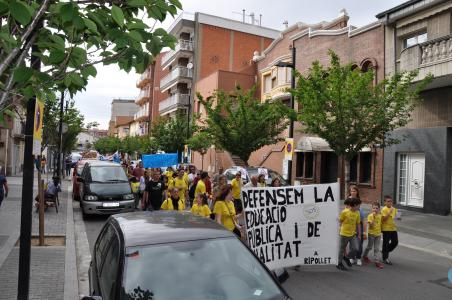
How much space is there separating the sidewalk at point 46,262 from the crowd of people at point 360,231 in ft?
16.8

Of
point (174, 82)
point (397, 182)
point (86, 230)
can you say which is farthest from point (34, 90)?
point (174, 82)

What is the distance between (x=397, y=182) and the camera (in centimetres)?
1912

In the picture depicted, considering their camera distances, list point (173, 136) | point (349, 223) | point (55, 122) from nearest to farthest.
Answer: point (349, 223) → point (55, 122) → point (173, 136)

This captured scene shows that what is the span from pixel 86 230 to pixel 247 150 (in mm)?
12661

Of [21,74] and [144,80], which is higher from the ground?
[144,80]

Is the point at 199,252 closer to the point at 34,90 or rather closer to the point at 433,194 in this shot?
the point at 34,90

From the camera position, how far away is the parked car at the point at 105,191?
45.8 ft

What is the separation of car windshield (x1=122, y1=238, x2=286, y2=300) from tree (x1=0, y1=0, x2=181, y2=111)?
5.47 ft

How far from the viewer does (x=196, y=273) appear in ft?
12.6

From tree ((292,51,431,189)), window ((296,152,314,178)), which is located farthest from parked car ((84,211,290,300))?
window ((296,152,314,178))

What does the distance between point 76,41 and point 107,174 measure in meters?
11.9

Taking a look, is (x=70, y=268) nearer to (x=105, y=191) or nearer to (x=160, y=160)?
(x=105, y=191)

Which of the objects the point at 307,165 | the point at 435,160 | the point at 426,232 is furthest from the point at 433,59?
the point at 307,165

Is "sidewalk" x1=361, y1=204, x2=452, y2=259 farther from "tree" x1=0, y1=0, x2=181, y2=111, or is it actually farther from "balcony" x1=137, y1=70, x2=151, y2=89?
"balcony" x1=137, y1=70, x2=151, y2=89
